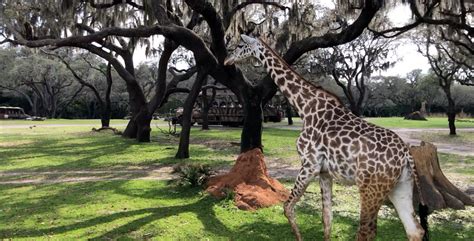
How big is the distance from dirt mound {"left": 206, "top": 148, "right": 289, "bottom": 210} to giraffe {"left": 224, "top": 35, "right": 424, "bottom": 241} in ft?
7.89

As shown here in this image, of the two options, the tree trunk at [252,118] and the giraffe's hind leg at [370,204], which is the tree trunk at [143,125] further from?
the giraffe's hind leg at [370,204]

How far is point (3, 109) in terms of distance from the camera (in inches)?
1921

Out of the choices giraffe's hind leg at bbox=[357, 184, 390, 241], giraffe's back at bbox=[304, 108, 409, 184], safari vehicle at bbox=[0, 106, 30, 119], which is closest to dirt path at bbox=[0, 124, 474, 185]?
giraffe's back at bbox=[304, 108, 409, 184]

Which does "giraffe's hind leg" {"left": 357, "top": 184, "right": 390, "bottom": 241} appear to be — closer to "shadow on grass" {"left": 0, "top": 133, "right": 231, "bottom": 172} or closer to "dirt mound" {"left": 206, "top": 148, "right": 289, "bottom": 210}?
"dirt mound" {"left": 206, "top": 148, "right": 289, "bottom": 210}

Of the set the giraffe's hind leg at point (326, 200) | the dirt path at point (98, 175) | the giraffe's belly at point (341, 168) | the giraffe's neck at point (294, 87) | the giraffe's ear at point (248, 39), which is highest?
the giraffe's ear at point (248, 39)

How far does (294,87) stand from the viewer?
5.74 meters

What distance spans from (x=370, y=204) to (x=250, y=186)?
3829 mm

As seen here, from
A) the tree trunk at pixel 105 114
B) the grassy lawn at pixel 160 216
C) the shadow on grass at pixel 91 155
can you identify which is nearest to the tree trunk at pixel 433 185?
the grassy lawn at pixel 160 216

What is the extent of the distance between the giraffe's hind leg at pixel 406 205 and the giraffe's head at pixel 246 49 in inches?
106

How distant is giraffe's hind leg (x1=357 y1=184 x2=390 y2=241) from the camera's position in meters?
4.53

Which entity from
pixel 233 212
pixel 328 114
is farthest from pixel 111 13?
pixel 328 114

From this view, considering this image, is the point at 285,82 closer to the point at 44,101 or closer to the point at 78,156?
the point at 78,156

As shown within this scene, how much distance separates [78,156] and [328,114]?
37.9 ft

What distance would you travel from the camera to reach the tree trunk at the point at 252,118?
39.0 feet
